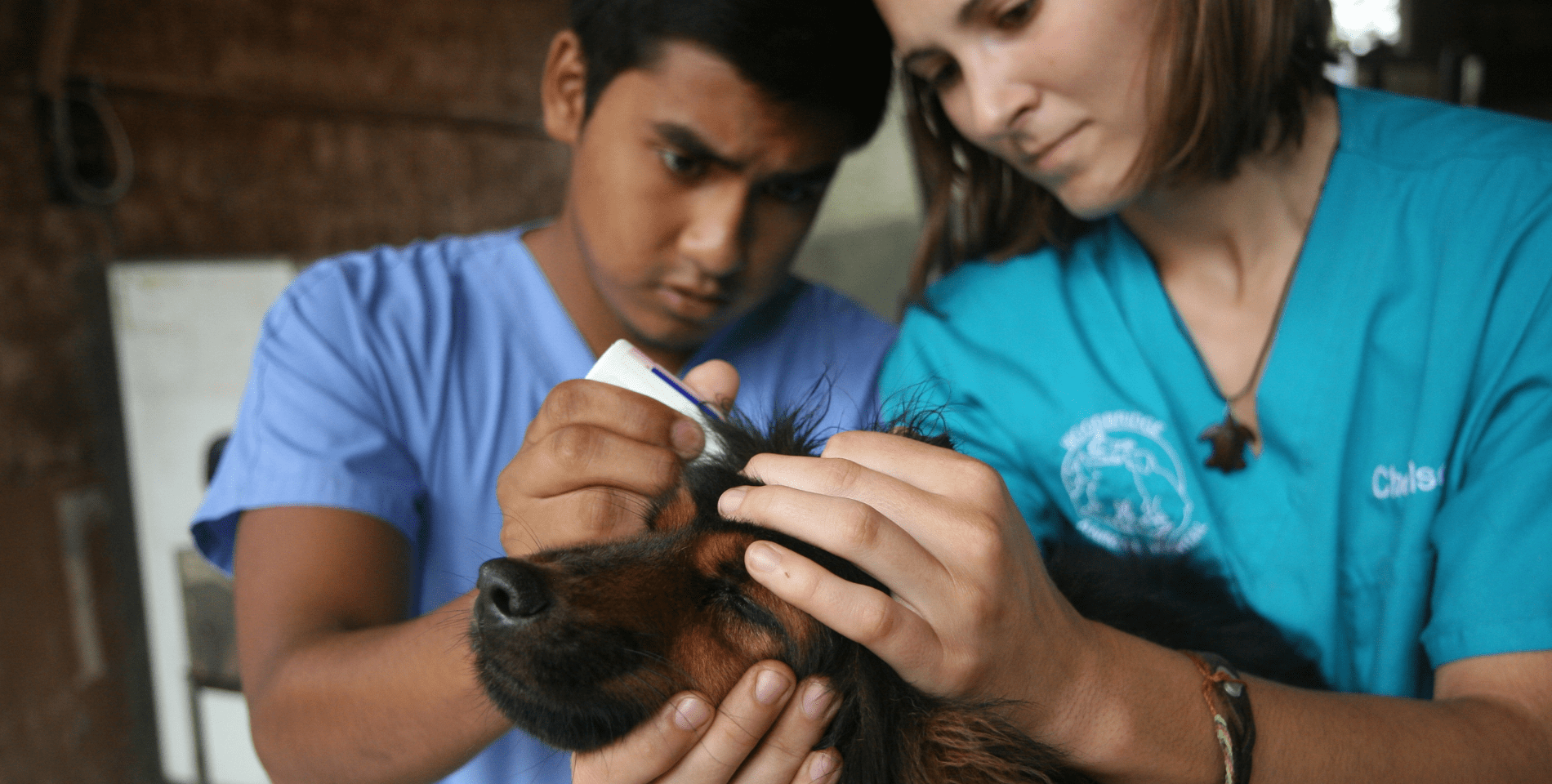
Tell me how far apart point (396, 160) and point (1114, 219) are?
108 inches

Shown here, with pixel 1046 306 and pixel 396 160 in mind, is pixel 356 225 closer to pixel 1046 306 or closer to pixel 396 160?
pixel 396 160

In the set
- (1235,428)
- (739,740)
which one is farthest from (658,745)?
(1235,428)

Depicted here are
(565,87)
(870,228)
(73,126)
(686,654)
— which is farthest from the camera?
(870,228)

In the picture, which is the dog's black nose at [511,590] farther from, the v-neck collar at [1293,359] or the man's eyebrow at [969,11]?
the v-neck collar at [1293,359]

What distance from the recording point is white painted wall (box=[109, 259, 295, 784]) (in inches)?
96.5

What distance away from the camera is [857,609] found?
763mm

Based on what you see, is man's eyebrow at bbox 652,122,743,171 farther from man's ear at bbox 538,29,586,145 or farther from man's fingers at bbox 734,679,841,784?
man's fingers at bbox 734,679,841,784

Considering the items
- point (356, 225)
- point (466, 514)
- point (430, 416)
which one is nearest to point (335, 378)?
point (430, 416)

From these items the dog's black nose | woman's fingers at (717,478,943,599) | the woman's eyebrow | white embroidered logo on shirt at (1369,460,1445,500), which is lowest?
the dog's black nose

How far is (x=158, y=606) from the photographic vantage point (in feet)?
8.41

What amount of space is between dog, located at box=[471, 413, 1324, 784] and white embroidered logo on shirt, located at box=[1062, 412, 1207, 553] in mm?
497

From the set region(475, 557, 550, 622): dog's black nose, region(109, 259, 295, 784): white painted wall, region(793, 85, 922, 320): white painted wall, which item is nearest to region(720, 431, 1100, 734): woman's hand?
region(475, 557, 550, 622): dog's black nose

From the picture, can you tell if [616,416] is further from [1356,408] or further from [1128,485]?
[1356,408]

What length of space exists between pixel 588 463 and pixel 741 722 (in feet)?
1.11
